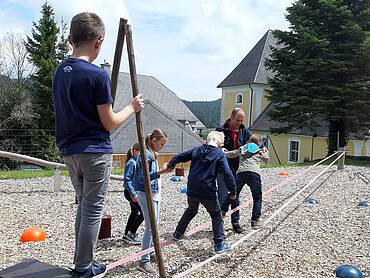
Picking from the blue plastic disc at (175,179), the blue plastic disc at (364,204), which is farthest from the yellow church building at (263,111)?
the blue plastic disc at (364,204)

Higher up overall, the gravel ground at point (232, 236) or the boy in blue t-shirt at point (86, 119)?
the boy in blue t-shirt at point (86, 119)

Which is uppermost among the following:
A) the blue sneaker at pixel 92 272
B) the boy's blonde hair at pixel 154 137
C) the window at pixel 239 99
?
the window at pixel 239 99

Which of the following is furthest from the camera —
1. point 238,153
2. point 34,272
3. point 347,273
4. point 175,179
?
point 175,179

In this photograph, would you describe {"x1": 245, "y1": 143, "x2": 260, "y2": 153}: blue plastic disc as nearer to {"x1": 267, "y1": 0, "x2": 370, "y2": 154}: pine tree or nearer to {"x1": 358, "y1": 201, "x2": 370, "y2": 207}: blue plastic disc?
{"x1": 358, "y1": 201, "x2": 370, "y2": 207}: blue plastic disc

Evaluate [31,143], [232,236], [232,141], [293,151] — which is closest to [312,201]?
[232,236]

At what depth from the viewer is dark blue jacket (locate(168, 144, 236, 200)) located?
5.14 meters

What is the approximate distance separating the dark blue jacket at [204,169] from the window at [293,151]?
103 feet

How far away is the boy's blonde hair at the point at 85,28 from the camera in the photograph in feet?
9.70

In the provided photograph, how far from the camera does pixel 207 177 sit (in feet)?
16.8

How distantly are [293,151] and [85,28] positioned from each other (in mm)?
34504

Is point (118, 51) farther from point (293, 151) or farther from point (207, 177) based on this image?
point (293, 151)

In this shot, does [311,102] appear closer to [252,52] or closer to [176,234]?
[176,234]

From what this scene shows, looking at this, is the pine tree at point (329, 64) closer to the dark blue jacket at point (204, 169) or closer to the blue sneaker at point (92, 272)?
the dark blue jacket at point (204, 169)

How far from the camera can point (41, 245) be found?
619cm
